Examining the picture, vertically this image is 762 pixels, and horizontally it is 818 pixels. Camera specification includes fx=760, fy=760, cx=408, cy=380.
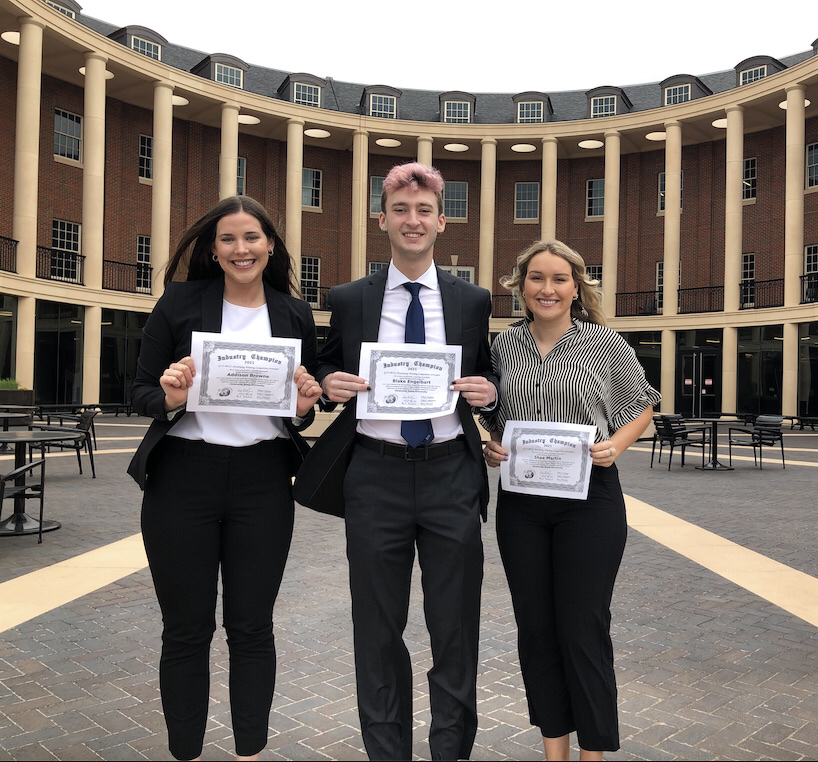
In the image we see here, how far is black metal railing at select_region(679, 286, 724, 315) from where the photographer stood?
33.8 meters

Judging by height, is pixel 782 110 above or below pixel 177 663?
above

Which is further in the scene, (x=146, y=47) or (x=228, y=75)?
(x=228, y=75)

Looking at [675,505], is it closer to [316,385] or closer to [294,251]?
[316,385]

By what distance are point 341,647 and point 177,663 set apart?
1854mm

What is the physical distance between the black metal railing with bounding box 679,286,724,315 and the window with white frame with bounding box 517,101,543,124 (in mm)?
11461

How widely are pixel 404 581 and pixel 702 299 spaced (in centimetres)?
3484

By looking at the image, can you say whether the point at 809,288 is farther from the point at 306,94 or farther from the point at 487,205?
the point at 306,94

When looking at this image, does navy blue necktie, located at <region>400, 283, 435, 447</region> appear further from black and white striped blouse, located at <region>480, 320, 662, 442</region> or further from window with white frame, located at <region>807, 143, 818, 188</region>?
window with white frame, located at <region>807, 143, 818, 188</region>

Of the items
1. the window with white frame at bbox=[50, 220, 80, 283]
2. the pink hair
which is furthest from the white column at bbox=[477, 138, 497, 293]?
the pink hair

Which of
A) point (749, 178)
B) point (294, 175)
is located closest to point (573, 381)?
point (294, 175)

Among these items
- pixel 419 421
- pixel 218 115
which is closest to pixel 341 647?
pixel 419 421

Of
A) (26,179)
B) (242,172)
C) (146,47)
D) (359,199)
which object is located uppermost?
(146,47)

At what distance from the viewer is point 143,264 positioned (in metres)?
31.5

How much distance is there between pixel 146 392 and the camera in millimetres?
2977
